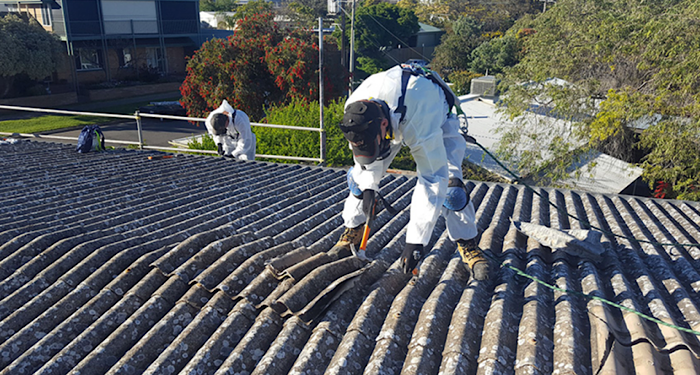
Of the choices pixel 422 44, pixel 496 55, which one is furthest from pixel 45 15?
pixel 422 44

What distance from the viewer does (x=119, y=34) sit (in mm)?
33781

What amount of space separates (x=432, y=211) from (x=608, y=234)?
2.70 m

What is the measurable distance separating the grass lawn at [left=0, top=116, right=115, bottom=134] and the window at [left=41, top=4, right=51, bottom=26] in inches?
304

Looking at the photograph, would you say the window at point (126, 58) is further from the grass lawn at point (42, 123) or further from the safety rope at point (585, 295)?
the safety rope at point (585, 295)

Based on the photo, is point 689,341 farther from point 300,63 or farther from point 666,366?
point 300,63

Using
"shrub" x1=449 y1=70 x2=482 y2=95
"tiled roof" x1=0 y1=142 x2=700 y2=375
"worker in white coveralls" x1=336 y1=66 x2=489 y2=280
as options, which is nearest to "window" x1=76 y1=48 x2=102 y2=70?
"shrub" x1=449 y1=70 x2=482 y2=95

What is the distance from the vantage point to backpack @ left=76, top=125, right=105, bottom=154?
9336 mm

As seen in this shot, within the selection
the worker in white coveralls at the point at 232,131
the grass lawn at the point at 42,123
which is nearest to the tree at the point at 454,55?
the grass lawn at the point at 42,123

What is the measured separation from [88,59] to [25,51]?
6279 millimetres

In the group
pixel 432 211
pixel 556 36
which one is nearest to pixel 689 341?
pixel 432 211

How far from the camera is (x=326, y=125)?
1438 centimetres

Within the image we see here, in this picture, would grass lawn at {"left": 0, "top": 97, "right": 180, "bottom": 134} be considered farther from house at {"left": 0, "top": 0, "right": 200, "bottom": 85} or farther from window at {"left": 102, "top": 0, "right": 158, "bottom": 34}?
window at {"left": 102, "top": 0, "right": 158, "bottom": 34}

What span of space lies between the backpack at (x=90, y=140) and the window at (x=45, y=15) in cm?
2810

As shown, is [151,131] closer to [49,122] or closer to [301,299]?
[49,122]
